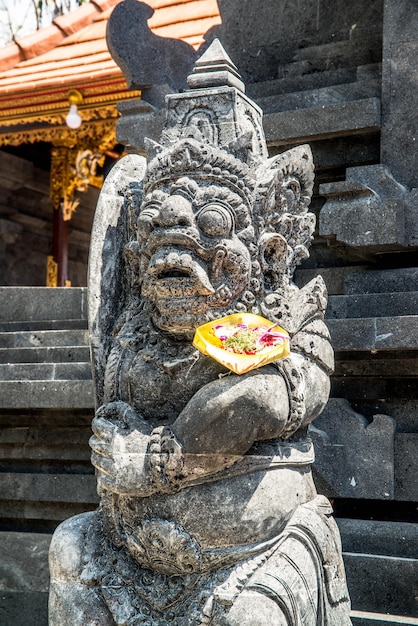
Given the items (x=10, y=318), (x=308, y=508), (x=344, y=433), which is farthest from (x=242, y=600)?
(x=10, y=318)

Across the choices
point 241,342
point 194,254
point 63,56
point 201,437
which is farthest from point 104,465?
point 63,56

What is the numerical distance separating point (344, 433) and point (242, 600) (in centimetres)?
167

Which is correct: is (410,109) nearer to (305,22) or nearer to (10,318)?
(305,22)

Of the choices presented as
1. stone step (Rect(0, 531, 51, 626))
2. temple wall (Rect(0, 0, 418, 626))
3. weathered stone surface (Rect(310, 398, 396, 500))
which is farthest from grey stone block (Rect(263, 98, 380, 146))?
stone step (Rect(0, 531, 51, 626))

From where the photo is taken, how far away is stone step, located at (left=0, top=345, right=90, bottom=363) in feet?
17.8

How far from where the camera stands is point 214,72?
3.67 m

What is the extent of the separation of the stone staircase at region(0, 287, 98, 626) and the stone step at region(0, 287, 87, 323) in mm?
241

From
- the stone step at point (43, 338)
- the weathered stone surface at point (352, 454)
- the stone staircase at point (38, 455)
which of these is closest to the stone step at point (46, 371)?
the stone staircase at point (38, 455)

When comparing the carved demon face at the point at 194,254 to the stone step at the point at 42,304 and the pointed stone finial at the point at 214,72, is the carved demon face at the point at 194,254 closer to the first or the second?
the pointed stone finial at the point at 214,72

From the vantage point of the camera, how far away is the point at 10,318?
6.02 metres

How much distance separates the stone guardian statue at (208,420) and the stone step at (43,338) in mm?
1966

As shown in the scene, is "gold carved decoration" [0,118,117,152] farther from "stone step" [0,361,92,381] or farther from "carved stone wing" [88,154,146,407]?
"carved stone wing" [88,154,146,407]

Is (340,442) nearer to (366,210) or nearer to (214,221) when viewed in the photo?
(366,210)

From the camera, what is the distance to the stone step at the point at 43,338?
18.4 ft
